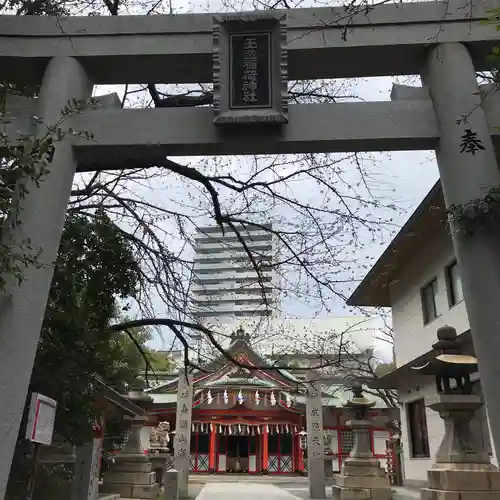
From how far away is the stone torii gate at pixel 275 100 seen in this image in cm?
452

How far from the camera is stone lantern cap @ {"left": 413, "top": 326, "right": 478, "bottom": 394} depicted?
28.9 feet

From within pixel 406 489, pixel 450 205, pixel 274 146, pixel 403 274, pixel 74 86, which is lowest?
pixel 406 489

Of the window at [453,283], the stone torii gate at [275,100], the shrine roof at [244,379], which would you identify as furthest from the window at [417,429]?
the stone torii gate at [275,100]

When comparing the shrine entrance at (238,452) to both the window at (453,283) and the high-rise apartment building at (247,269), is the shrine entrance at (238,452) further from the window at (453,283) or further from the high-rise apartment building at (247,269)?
the high-rise apartment building at (247,269)

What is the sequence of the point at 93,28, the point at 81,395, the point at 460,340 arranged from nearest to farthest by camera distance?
the point at 93,28 < the point at 81,395 < the point at 460,340

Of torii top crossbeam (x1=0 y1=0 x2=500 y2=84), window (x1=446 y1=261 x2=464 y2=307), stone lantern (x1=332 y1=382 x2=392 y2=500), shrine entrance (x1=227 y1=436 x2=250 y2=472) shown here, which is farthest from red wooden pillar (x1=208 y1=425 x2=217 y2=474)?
torii top crossbeam (x1=0 y1=0 x2=500 y2=84)

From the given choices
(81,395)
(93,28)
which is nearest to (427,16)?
(93,28)

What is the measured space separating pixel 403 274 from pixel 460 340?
5431 millimetres

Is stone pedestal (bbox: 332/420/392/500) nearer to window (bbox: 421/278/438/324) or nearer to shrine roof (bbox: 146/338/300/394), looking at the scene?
window (bbox: 421/278/438/324)

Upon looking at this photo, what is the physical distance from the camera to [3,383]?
4.15 meters

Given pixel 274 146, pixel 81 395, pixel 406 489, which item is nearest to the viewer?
pixel 274 146

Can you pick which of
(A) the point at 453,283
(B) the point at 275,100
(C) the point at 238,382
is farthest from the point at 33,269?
(C) the point at 238,382

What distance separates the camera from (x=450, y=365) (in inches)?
348

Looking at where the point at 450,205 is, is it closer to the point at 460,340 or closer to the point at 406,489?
the point at 460,340
